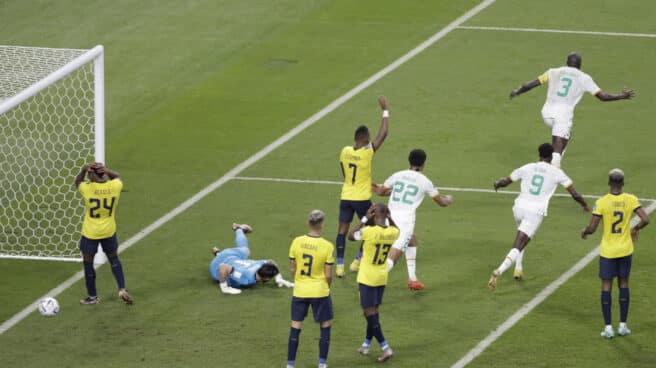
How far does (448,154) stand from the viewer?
25.4m

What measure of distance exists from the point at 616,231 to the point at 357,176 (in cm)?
399

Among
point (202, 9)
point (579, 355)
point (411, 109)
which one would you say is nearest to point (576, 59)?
point (411, 109)

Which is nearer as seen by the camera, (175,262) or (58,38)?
(175,262)

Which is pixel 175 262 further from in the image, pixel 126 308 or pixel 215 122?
pixel 215 122

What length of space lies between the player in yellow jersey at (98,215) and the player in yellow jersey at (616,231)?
636 cm

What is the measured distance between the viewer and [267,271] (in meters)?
19.3

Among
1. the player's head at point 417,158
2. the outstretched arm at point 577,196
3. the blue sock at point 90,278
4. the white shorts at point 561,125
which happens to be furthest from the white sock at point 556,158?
the blue sock at point 90,278

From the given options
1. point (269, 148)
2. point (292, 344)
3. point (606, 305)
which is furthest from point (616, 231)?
point (269, 148)

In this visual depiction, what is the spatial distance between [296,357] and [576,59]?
8.48m

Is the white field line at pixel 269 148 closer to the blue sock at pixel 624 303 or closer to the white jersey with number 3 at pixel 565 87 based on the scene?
Answer: the white jersey with number 3 at pixel 565 87

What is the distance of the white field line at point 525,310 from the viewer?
17.2 metres

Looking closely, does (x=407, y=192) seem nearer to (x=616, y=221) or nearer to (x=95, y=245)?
(x=616, y=221)

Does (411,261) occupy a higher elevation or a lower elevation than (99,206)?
lower

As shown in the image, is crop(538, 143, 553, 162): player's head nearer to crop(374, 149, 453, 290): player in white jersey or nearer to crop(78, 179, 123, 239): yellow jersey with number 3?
crop(374, 149, 453, 290): player in white jersey
